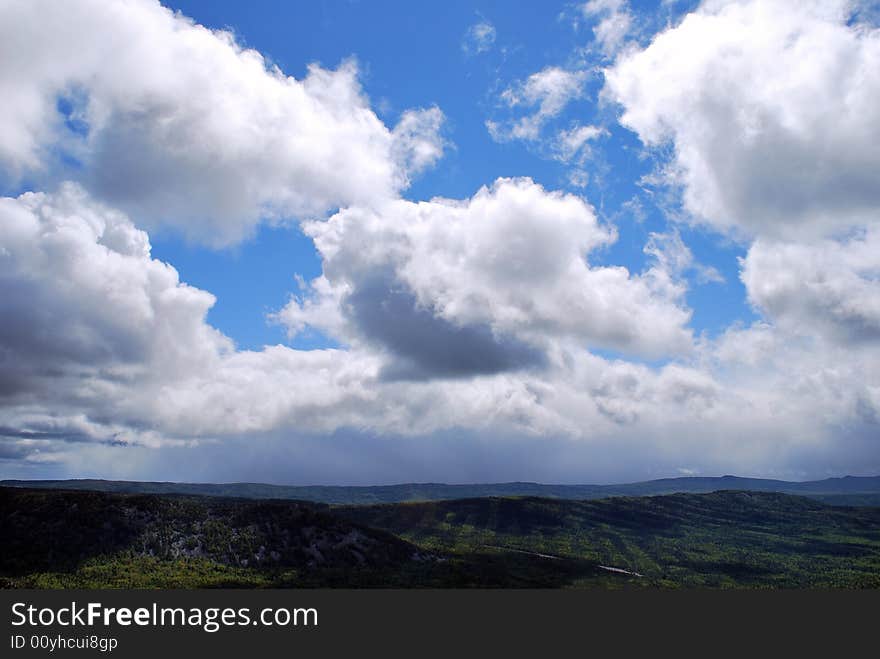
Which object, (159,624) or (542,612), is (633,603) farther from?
(159,624)

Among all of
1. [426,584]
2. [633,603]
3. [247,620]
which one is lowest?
[426,584]

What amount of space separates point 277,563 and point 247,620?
109608mm

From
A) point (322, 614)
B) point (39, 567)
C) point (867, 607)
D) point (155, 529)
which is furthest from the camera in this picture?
point (155, 529)

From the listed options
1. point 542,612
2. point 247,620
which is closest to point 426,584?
point 542,612

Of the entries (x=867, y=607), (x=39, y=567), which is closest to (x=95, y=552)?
(x=39, y=567)

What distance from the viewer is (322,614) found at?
96250 millimetres

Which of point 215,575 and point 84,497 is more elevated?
point 84,497

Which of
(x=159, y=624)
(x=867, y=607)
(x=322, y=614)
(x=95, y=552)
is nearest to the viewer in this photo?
(x=159, y=624)

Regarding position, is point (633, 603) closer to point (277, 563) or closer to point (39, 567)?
point (277, 563)

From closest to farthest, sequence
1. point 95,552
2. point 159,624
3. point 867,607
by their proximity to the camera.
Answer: point 159,624
point 867,607
point 95,552

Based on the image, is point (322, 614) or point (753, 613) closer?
point (322, 614)

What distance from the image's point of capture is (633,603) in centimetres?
11438

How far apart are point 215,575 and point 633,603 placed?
118240mm

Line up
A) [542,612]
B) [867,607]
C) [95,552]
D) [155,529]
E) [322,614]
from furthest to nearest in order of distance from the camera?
1. [155,529]
2. [95,552]
3. [867,607]
4. [542,612]
5. [322,614]
